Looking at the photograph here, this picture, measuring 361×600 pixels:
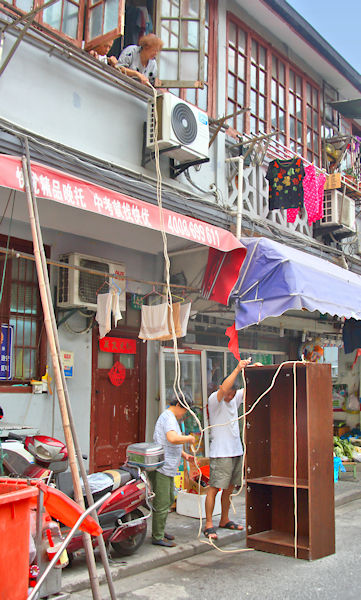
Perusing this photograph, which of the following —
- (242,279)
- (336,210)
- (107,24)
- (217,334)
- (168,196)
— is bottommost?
(217,334)

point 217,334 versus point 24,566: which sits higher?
point 217,334

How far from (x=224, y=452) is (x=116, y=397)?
2.37 m

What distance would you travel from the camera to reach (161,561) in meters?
6.32

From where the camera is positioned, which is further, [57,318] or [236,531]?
[57,318]

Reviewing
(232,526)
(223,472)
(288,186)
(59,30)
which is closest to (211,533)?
(232,526)

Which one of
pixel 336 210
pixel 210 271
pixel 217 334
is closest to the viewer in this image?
pixel 210 271

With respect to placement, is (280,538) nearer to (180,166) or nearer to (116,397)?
(116,397)

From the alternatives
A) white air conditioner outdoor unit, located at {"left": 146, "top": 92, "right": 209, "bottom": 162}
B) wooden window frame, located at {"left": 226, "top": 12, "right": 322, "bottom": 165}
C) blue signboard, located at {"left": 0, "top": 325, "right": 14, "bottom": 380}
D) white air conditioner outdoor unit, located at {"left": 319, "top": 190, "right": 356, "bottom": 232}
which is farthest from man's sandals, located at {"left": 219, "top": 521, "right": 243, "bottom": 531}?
white air conditioner outdoor unit, located at {"left": 319, "top": 190, "right": 356, "bottom": 232}

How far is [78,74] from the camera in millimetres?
7520

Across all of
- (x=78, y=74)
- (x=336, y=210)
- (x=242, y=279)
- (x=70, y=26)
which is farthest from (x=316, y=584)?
(x=336, y=210)

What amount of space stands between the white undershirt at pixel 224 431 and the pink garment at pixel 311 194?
5297 mm

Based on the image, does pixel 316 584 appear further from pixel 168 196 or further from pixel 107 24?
pixel 107 24

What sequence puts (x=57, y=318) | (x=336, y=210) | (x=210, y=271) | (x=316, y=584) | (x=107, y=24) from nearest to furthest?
(x=316, y=584)
(x=107, y=24)
(x=57, y=318)
(x=210, y=271)
(x=336, y=210)

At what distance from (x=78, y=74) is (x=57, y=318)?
127 inches
